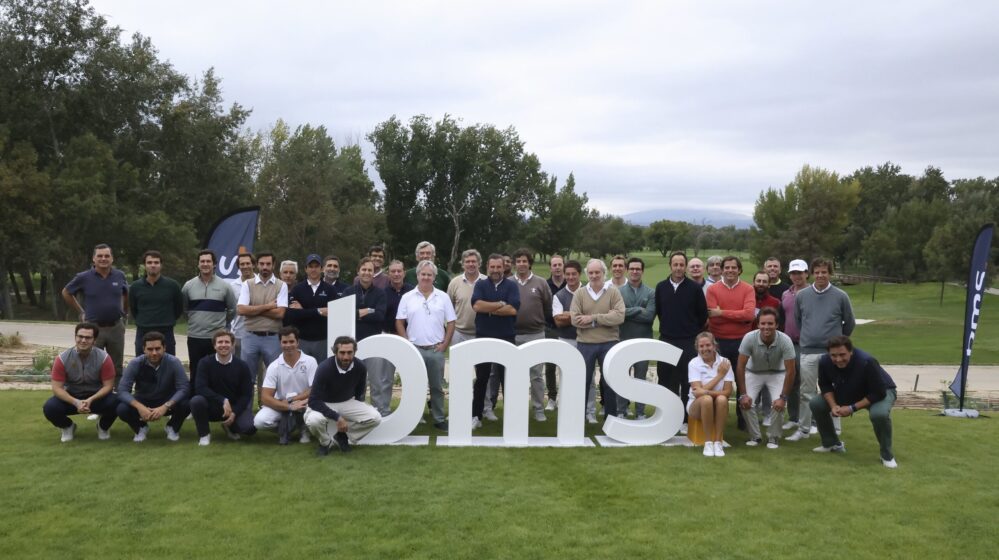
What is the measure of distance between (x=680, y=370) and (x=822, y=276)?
5.62ft

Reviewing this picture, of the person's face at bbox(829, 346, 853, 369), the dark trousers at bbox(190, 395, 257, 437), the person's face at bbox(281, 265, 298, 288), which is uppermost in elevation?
the person's face at bbox(281, 265, 298, 288)

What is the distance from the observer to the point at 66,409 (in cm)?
711

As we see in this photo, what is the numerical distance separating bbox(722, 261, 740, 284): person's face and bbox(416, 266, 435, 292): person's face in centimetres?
307

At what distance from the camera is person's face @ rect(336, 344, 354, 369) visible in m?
6.84

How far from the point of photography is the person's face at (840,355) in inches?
269

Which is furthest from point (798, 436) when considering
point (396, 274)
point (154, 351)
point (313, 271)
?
point (154, 351)

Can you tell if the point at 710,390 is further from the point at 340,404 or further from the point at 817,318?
the point at 340,404

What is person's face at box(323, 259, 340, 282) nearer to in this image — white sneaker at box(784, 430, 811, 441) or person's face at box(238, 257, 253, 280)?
person's face at box(238, 257, 253, 280)

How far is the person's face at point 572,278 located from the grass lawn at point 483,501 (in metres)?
2.06

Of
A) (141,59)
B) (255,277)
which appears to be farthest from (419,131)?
(255,277)

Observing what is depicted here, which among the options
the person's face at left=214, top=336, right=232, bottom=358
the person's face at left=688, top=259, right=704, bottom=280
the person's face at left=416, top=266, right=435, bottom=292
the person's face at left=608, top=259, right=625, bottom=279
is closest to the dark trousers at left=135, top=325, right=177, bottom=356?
the person's face at left=214, top=336, right=232, bottom=358

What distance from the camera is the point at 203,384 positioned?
7152 millimetres

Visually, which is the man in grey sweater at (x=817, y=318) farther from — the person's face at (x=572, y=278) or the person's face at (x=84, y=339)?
the person's face at (x=84, y=339)

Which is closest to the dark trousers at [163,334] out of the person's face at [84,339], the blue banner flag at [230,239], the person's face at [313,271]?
the person's face at [84,339]
